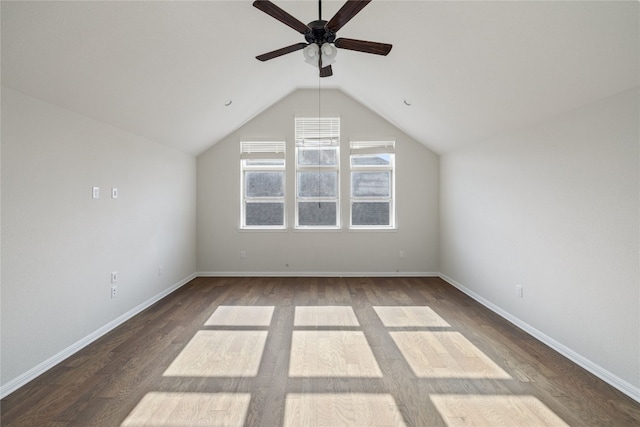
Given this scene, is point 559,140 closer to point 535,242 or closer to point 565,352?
point 535,242

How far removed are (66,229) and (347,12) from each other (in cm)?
284

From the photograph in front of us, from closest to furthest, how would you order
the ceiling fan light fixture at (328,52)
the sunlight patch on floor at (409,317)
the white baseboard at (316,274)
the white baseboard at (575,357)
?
the white baseboard at (575,357) → the ceiling fan light fixture at (328,52) → the sunlight patch on floor at (409,317) → the white baseboard at (316,274)

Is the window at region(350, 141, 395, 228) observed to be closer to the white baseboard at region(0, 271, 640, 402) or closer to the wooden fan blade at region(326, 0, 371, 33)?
the white baseboard at region(0, 271, 640, 402)

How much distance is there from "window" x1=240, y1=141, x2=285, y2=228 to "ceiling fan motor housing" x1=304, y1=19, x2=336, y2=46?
10.7 feet

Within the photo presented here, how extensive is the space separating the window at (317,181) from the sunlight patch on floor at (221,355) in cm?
272

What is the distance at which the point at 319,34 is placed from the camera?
222 cm

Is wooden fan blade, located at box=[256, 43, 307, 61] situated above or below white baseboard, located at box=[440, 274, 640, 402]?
above

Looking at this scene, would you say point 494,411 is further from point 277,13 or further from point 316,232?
point 316,232

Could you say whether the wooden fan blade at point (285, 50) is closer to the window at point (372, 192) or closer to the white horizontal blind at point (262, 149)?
the white horizontal blind at point (262, 149)

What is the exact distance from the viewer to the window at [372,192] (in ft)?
17.9

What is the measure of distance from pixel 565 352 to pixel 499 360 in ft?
2.11

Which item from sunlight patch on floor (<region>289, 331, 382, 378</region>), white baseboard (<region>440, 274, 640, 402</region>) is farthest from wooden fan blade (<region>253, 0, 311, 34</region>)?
white baseboard (<region>440, 274, 640, 402</region>)

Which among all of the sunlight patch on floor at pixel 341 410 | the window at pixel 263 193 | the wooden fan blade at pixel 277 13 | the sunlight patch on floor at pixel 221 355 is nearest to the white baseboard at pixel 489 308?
the sunlight patch on floor at pixel 221 355

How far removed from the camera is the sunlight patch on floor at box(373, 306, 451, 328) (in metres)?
3.28
